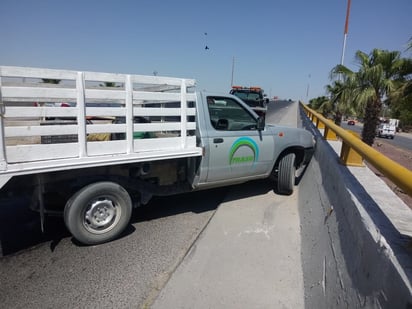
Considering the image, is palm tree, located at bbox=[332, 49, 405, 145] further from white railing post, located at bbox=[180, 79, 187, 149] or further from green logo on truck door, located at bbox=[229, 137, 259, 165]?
white railing post, located at bbox=[180, 79, 187, 149]

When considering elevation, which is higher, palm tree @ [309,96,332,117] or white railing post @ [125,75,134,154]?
palm tree @ [309,96,332,117]

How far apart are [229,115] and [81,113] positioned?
2507 millimetres

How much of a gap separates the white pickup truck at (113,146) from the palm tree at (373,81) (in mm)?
8446

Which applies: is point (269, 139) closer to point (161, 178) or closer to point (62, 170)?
point (161, 178)

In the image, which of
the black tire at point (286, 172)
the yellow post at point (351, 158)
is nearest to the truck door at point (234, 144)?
the black tire at point (286, 172)

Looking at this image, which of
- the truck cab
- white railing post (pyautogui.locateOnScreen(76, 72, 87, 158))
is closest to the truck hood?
the truck cab

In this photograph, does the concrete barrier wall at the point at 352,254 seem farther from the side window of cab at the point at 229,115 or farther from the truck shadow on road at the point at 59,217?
the truck shadow on road at the point at 59,217

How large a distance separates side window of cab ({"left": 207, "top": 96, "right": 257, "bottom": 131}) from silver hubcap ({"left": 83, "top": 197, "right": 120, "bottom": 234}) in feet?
6.78

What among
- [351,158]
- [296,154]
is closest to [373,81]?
[296,154]

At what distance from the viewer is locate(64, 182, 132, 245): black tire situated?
332 cm

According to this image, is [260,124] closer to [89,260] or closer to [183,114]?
[183,114]

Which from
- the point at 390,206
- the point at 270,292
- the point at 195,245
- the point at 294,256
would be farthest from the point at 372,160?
the point at 195,245

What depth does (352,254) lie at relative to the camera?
1747 millimetres

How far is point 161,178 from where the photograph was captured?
4.20m
